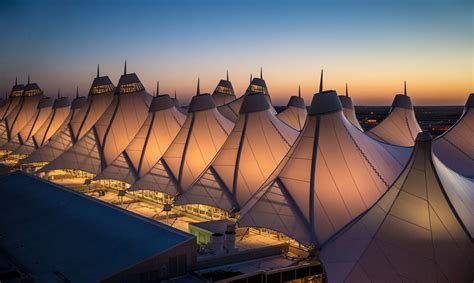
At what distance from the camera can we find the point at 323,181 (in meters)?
31.1

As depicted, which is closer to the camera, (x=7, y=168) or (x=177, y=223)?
(x=177, y=223)

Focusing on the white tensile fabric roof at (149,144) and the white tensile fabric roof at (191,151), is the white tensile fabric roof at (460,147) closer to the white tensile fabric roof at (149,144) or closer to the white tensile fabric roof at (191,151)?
the white tensile fabric roof at (191,151)

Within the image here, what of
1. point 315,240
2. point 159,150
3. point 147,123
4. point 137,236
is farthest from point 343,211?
point 147,123

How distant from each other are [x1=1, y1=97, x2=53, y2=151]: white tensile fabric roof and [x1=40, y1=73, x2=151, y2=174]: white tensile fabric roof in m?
23.5

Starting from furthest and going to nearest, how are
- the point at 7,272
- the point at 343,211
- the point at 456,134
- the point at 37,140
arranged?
the point at 37,140, the point at 456,134, the point at 343,211, the point at 7,272

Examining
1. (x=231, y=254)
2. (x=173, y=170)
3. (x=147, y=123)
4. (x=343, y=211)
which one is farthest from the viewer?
(x=147, y=123)

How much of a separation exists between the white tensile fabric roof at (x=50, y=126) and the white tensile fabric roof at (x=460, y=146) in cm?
4706

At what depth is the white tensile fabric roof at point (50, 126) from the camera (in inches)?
2778

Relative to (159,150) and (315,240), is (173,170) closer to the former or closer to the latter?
(159,150)

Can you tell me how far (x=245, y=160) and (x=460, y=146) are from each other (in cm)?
2089

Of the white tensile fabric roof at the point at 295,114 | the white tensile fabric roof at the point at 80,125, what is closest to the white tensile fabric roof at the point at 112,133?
the white tensile fabric roof at the point at 80,125

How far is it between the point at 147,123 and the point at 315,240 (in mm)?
27304

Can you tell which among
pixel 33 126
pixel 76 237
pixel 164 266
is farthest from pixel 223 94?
pixel 164 266

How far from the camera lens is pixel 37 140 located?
7150cm
